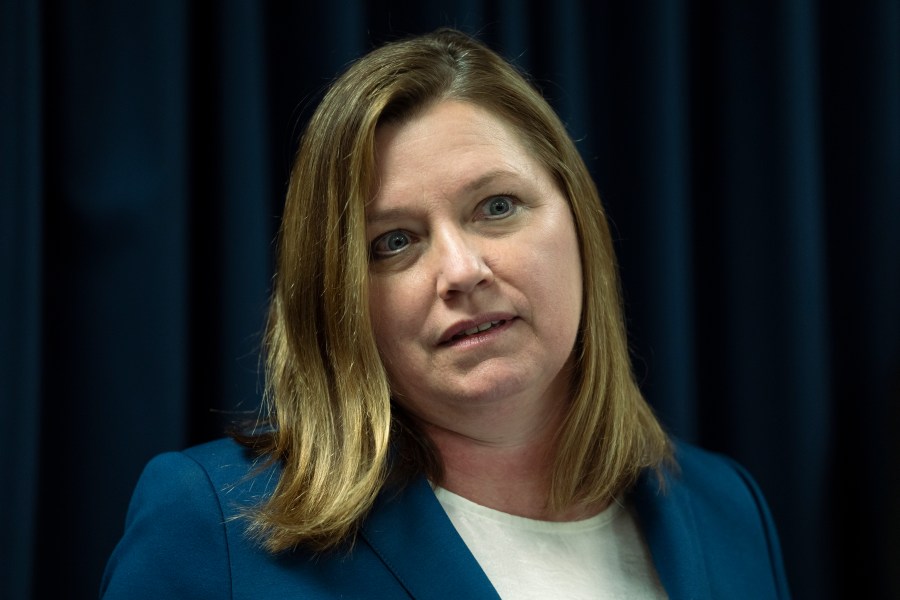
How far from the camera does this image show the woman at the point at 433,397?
3.68 ft

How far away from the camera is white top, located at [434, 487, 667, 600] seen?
1.21m

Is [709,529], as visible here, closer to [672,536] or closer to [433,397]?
[672,536]

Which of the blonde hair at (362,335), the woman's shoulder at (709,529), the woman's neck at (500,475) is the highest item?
the blonde hair at (362,335)

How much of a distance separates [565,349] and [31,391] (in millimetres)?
808

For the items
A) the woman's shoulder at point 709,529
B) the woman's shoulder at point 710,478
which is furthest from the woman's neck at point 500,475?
the woman's shoulder at point 710,478

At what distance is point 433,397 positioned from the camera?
1229 millimetres

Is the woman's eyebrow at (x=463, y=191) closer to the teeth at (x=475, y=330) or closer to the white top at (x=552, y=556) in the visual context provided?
the teeth at (x=475, y=330)

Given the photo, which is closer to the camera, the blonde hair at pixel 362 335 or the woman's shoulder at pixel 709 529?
the blonde hair at pixel 362 335

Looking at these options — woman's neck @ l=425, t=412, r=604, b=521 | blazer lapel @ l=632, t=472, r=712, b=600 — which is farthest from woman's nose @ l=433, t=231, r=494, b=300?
blazer lapel @ l=632, t=472, r=712, b=600

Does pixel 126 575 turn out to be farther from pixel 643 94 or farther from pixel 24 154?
pixel 643 94

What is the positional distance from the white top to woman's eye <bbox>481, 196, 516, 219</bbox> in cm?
39

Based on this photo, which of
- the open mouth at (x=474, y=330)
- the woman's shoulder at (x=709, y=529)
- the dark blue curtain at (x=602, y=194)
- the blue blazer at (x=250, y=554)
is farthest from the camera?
the dark blue curtain at (x=602, y=194)

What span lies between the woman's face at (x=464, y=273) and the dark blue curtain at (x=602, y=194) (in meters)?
0.39

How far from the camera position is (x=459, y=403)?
1205mm
